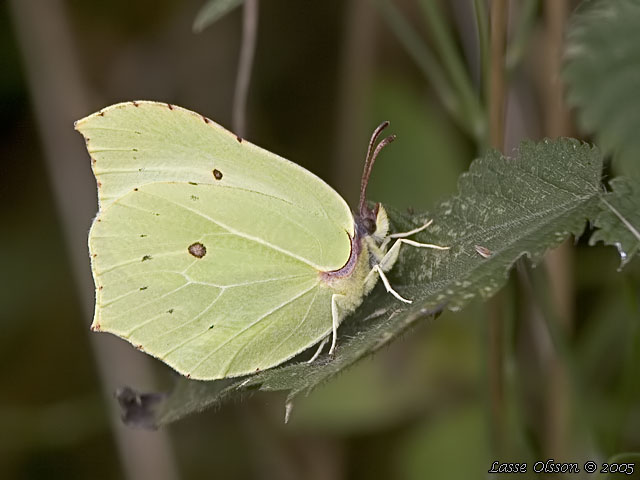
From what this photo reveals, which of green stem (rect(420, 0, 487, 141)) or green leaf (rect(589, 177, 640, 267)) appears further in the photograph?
green stem (rect(420, 0, 487, 141))

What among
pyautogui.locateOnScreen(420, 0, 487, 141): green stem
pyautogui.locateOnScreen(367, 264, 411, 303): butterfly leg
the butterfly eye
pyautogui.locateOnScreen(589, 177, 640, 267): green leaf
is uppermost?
pyautogui.locateOnScreen(420, 0, 487, 141): green stem

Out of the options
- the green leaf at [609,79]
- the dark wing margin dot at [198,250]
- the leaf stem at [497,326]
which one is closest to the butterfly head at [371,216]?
the leaf stem at [497,326]

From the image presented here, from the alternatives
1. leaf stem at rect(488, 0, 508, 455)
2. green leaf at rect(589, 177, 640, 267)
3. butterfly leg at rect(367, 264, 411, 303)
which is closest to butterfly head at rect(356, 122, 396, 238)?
butterfly leg at rect(367, 264, 411, 303)

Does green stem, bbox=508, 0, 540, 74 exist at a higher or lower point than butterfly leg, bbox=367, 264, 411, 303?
higher

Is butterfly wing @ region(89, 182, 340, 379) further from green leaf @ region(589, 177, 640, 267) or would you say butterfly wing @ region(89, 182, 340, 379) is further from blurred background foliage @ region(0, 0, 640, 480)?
blurred background foliage @ region(0, 0, 640, 480)

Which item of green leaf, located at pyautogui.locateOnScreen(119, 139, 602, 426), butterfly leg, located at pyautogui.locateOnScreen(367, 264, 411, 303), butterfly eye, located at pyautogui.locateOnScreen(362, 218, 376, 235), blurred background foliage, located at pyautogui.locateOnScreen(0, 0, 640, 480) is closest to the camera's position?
green leaf, located at pyautogui.locateOnScreen(119, 139, 602, 426)

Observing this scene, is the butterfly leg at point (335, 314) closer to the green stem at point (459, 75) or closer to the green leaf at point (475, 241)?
the green leaf at point (475, 241)
